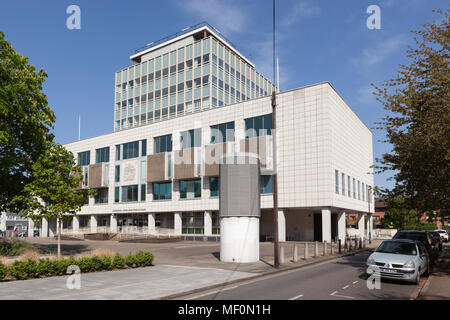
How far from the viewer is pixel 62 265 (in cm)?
1574

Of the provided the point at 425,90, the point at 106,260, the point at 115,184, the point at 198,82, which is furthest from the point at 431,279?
the point at 198,82

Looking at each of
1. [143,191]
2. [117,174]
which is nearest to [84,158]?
[117,174]

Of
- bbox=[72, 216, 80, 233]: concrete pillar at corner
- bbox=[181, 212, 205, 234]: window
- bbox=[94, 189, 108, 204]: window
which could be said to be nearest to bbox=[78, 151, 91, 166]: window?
bbox=[94, 189, 108, 204]: window

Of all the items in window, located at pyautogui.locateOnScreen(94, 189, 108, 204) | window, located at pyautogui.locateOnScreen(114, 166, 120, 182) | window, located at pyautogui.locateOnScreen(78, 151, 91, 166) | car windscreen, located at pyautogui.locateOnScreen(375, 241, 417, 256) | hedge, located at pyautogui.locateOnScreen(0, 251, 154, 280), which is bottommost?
hedge, located at pyautogui.locateOnScreen(0, 251, 154, 280)

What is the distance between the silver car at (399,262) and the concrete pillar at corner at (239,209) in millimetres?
7204

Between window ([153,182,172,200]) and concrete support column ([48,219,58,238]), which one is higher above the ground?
window ([153,182,172,200])

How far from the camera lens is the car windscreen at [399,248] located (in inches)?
599

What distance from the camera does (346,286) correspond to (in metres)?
13.5

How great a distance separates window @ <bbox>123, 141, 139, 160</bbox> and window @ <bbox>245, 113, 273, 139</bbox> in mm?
18828

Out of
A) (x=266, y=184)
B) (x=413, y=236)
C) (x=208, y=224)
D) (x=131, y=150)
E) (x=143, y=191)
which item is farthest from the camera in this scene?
(x=131, y=150)

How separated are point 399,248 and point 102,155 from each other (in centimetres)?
5222

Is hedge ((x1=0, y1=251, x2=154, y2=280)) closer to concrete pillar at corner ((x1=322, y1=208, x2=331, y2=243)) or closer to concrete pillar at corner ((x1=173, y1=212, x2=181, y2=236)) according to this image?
concrete pillar at corner ((x1=322, y1=208, x2=331, y2=243))

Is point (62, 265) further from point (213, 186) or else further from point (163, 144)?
point (163, 144)

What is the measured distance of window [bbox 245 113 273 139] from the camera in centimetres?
4362
